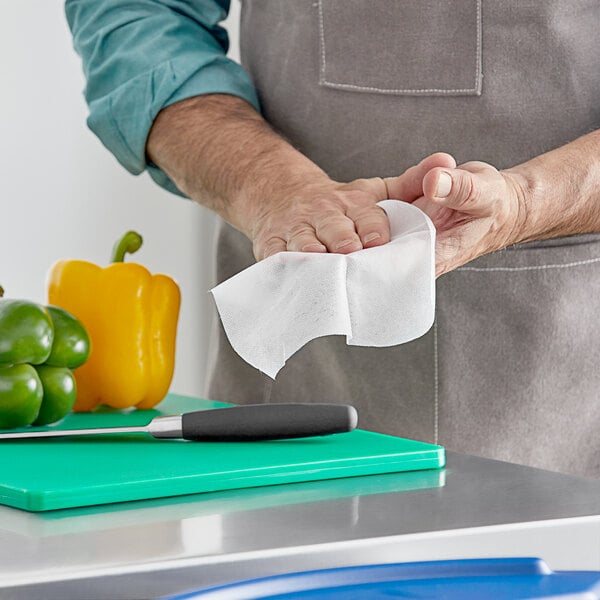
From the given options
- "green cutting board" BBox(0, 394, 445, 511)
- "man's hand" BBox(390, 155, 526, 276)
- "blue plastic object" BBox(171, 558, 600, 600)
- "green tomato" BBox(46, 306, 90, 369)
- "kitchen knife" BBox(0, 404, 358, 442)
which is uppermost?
"man's hand" BBox(390, 155, 526, 276)

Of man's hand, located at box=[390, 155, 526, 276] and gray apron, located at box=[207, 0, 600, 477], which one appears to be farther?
gray apron, located at box=[207, 0, 600, 477]

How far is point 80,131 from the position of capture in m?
2.43

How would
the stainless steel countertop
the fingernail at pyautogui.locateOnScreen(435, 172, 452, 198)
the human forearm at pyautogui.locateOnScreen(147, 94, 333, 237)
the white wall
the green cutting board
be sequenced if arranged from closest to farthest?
the stainless steel countertop → the green cutting board → the fingernail at pyautogui.locateOnScreen(435, 172, 452, 198) → the human forearm at pyautogui.locateOnScreen(147, 94, 333, 237) → the white wall

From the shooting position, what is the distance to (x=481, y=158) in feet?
3.74

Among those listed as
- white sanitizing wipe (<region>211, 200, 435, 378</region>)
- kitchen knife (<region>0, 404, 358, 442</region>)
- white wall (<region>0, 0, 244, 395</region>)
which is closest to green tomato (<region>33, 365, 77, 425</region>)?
kitchen knife (<region>0, 404, 358, 442</region>)

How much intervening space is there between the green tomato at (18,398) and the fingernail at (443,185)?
0.37m

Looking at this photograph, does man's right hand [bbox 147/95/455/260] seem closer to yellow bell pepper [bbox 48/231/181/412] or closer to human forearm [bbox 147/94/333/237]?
human forearm [bbox 147/94/333/237]

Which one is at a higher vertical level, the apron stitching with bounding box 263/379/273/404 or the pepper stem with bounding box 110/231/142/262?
the pepper stem with bounding box 110/231/142/262

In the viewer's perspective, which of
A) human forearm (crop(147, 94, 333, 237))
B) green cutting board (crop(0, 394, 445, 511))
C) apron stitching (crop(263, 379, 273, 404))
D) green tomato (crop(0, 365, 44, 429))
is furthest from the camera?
apron stitching (crop(263, 379, 273, 404))

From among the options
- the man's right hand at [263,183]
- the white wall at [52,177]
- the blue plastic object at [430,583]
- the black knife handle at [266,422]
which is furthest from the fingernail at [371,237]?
the white wall at [52,177]

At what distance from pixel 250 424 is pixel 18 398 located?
0.22 meters

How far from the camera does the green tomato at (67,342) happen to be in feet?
3.20

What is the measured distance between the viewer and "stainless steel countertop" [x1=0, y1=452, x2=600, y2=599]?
0.52 m

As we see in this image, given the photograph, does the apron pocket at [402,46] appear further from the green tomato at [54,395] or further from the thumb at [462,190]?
the green tomato at [54,395]
